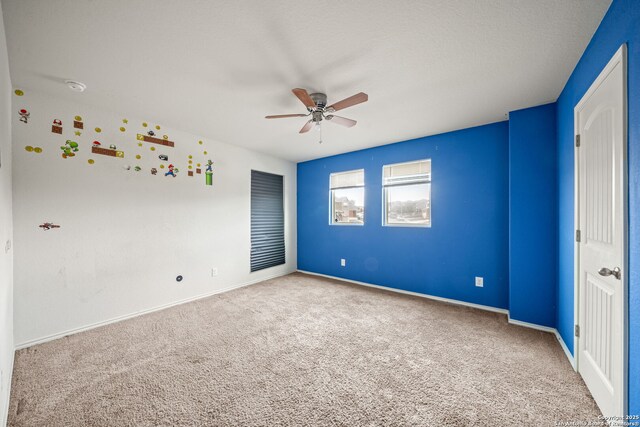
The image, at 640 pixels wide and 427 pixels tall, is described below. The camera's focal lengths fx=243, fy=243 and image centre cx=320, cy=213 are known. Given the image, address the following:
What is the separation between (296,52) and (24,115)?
2.77 m

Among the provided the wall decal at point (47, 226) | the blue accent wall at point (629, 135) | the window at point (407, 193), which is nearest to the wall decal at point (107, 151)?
the wall decal at point (47, 226)

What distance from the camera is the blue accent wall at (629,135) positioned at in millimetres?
1182

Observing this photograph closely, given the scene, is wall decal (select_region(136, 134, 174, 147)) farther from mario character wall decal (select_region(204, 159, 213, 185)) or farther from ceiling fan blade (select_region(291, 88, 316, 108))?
ceiling fan blade (select_region(291, 88, 316, 108))

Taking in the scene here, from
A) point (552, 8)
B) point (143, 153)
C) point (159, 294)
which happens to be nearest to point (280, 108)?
point (143, 153)

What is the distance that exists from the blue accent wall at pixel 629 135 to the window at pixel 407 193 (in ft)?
5.52

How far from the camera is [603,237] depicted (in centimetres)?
156

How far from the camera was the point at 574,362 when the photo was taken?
1987 mm

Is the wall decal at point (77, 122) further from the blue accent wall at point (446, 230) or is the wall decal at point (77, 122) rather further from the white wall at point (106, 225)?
the blue accent wall at point (446, 230)

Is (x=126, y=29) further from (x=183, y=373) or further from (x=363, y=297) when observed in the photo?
(x=363, y=297)

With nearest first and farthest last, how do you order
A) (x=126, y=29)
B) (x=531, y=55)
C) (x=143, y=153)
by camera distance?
1. (x=126, y=29)
2. (x=531, y=55)
3. (x=143, y=153)

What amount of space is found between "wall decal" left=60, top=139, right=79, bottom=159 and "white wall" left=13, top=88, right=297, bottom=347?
0.04 metres

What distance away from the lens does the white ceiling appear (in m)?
1.49

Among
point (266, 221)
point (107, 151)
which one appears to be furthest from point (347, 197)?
point (107, 151)

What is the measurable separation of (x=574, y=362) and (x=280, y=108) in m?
3.62
